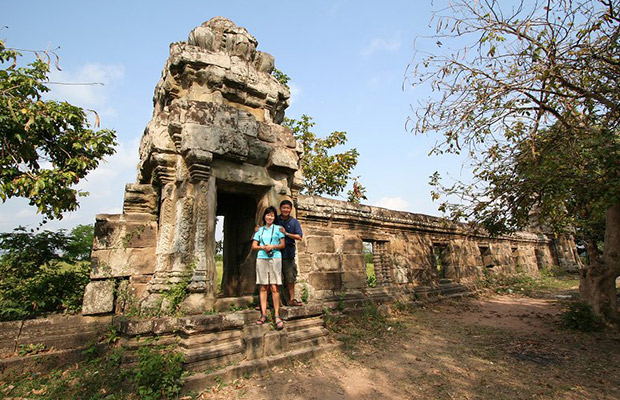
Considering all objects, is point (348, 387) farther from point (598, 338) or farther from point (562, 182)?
point (598, 338)

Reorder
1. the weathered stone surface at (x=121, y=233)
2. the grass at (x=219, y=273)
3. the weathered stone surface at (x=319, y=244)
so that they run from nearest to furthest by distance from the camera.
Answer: the weathered stone surface at (x=121, y=233) < the weathered stone surface at (x=319, y=244) < the grass at (x=219, y=273)

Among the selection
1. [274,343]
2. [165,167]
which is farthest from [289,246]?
[165,167]

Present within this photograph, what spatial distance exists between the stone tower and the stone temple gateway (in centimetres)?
1

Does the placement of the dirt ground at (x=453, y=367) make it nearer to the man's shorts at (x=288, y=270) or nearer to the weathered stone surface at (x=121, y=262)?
the man's shorts at (x=288, y=270)

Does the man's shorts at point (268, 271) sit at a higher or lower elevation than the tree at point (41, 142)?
lower

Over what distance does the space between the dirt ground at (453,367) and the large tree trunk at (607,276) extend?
1.57 feet

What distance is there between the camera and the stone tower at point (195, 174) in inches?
160

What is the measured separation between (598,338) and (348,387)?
173 inches

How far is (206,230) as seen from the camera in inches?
163

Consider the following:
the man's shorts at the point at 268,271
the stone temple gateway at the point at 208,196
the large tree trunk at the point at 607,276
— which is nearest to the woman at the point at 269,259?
the man's shorts at the point at 268,271

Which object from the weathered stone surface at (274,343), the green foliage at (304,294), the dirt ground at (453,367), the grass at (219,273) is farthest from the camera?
the grass at (219,273)

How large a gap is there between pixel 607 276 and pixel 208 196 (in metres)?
6.61

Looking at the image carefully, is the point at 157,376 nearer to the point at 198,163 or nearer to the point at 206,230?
the point at 206,230

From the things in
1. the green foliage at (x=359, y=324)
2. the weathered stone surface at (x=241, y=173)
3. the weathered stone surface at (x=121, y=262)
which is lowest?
the green foliage at (x=359, y=324)
